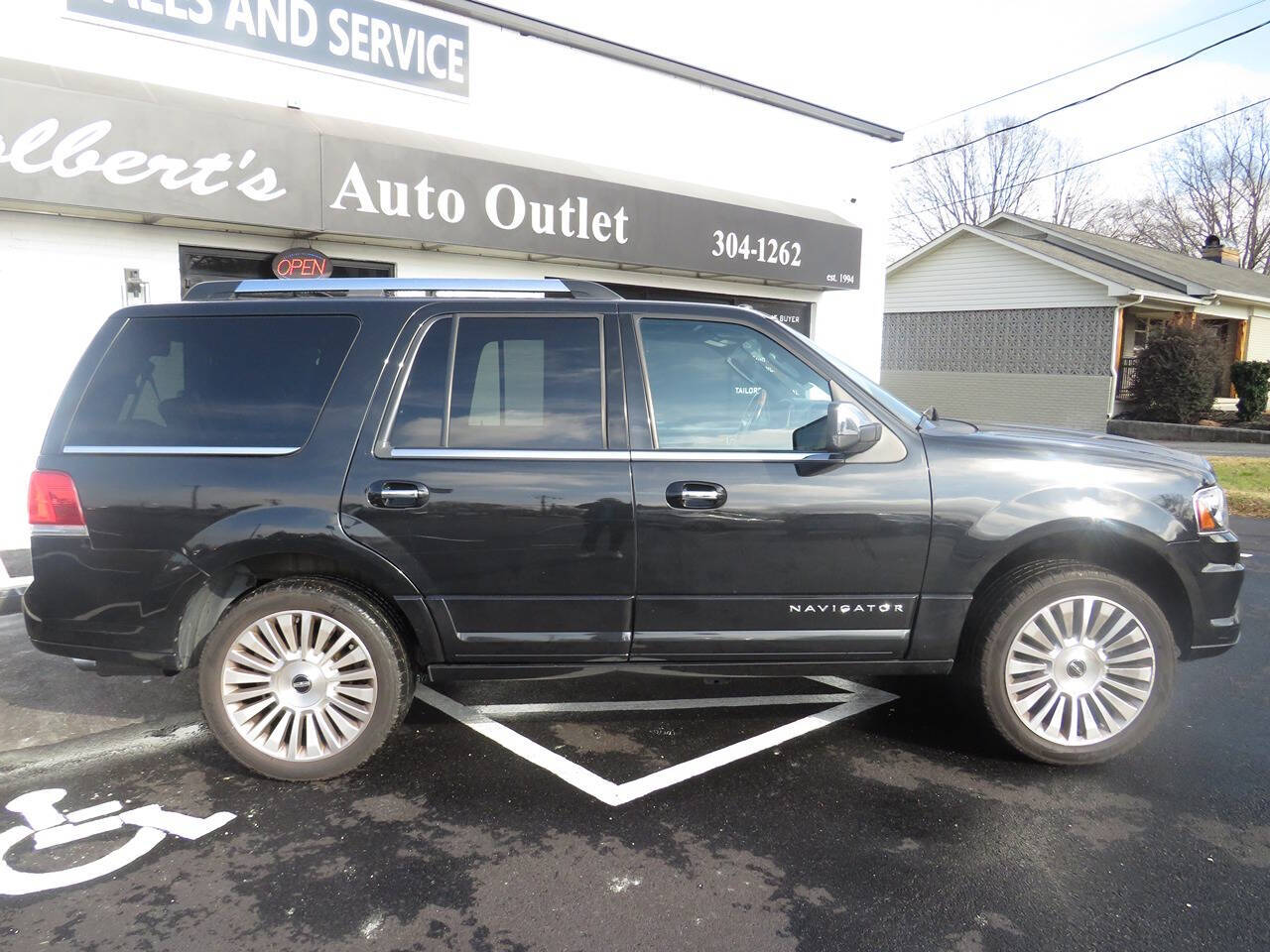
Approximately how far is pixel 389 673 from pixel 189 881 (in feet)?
3.18

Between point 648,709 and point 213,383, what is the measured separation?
2.47 m

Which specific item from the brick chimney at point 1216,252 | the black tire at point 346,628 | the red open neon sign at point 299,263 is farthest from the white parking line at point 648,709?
the brick chimney at point 1216,252

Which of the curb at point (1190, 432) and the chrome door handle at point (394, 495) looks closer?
the chrome door handle at point (394, 495)

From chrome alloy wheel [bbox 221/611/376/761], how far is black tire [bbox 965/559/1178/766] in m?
2.49

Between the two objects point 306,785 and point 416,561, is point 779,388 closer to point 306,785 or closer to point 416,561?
point 416,561

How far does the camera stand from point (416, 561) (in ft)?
11.6

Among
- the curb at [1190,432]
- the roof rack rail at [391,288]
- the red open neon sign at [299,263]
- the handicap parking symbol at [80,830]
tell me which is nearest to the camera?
the handicap parking symbol at [80,830]

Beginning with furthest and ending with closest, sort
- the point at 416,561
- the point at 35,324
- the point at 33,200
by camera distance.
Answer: the point at 35,324, the point at 33,200, the point at 416,561

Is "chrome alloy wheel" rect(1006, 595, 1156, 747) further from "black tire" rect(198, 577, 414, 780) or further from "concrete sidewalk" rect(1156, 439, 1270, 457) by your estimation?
"concrete sidewalk" rect(1156, 439, 1270, 457)

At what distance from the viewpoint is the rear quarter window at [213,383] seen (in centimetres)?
358

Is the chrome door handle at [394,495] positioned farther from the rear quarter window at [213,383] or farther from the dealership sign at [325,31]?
the dealership sign at [325,31]

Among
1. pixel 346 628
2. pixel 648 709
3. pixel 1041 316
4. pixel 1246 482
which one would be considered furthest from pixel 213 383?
pixel 1041 316

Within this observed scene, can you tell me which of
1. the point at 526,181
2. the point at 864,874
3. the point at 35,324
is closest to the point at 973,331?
the point at 526,181

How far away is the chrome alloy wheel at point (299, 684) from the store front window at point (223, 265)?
19.0ft
